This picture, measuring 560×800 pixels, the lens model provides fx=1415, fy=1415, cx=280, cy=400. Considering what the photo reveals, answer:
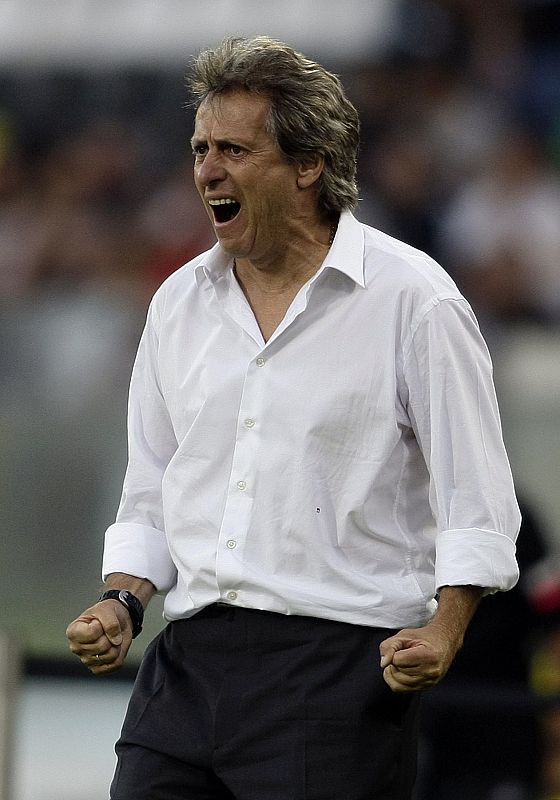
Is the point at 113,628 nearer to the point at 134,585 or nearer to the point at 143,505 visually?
the point at 134,585

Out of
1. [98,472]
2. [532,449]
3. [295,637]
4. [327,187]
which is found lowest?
[98,472]

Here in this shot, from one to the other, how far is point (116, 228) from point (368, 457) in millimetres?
3691

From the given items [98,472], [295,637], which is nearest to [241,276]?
[295,637]

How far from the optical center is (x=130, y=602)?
2311 millimetres

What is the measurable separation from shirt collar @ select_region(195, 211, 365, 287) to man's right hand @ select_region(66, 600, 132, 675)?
1.93 ft

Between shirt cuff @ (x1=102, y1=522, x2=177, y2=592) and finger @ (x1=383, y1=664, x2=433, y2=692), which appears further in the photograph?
shirt cuff @ (x1=102, y1=522, x2=177, y2=592)

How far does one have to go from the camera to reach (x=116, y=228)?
18.7ft

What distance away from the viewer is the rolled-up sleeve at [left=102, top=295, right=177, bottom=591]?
7.80 ft

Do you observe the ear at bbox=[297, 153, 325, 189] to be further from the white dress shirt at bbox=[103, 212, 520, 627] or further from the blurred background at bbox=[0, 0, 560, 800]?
the blurred background at bbox=[0, 0, 560, 800]

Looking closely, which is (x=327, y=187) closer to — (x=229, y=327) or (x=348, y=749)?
(x=229, y=327)

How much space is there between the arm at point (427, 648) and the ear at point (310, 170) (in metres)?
0.71

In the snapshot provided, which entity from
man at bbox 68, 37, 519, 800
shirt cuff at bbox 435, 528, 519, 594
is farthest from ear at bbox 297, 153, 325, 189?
shirt cuff at bbox 435, 528, 519, 594

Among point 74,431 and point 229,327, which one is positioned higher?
point 229,327

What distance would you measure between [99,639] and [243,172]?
0.77 m
